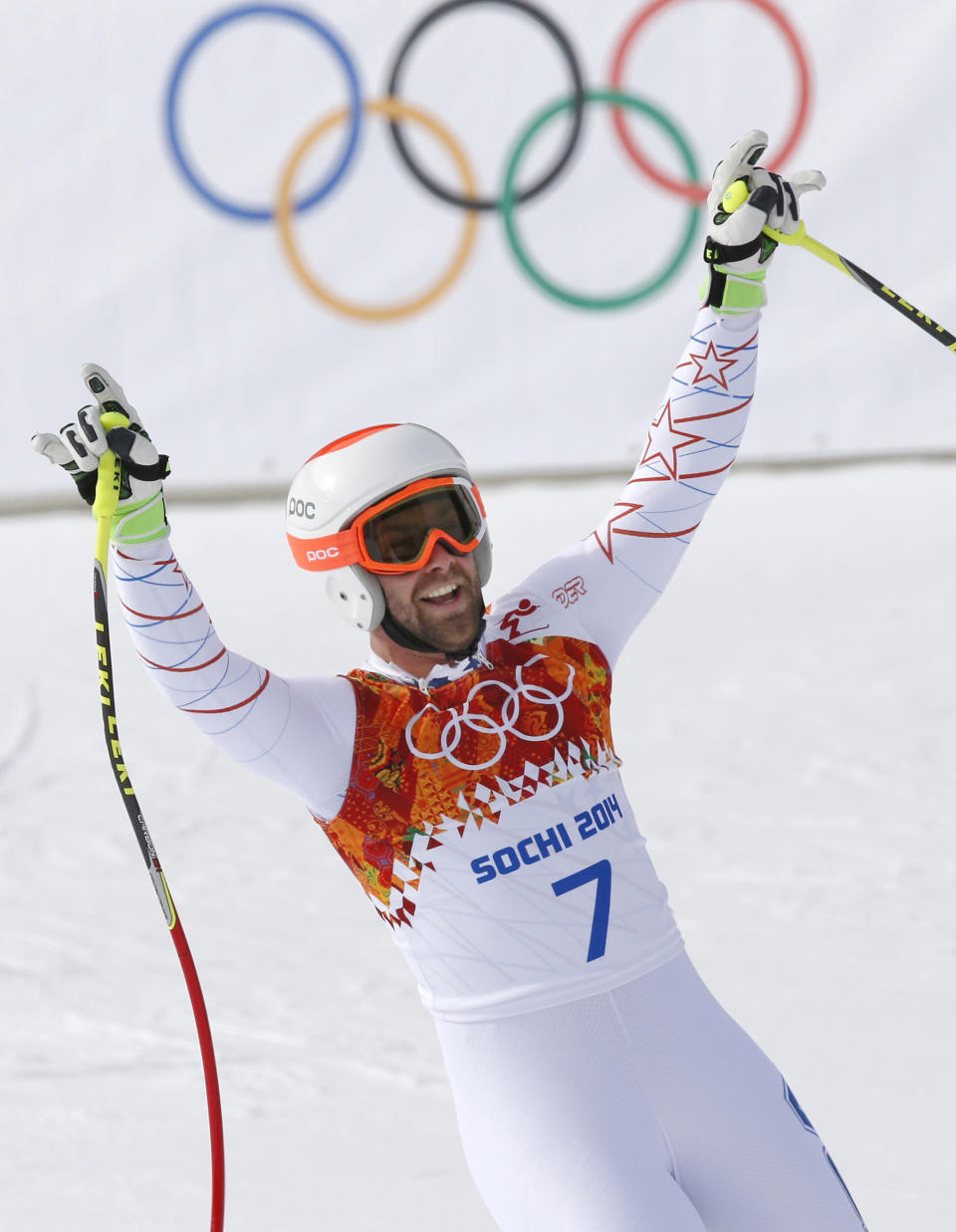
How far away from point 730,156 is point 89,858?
377cm

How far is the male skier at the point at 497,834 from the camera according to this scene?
2209 mm

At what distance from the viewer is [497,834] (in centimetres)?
232

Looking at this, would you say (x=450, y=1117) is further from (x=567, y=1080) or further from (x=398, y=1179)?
(x=567, y=1080)

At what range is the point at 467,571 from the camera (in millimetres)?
2453

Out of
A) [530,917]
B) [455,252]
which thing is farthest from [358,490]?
[455,252]

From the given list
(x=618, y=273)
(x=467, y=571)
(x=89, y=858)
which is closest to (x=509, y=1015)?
(x=467, y=571)

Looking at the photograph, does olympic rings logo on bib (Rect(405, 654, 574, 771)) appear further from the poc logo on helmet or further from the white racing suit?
the poc logo on helmet

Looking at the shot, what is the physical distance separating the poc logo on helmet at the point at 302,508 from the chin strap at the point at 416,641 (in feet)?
0.66

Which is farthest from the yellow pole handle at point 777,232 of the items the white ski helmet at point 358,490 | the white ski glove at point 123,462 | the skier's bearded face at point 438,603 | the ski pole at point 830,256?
the white ski glove at point 123,462

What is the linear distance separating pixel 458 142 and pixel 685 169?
1128 mm

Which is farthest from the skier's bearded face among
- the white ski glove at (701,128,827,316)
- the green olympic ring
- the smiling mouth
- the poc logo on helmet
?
the green olympic ring

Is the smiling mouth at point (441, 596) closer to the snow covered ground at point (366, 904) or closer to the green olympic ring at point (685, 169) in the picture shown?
the snow covered ground at point (366, 904)

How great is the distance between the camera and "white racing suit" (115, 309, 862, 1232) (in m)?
2.21

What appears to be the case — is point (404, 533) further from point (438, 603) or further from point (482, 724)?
point (482, 724)
